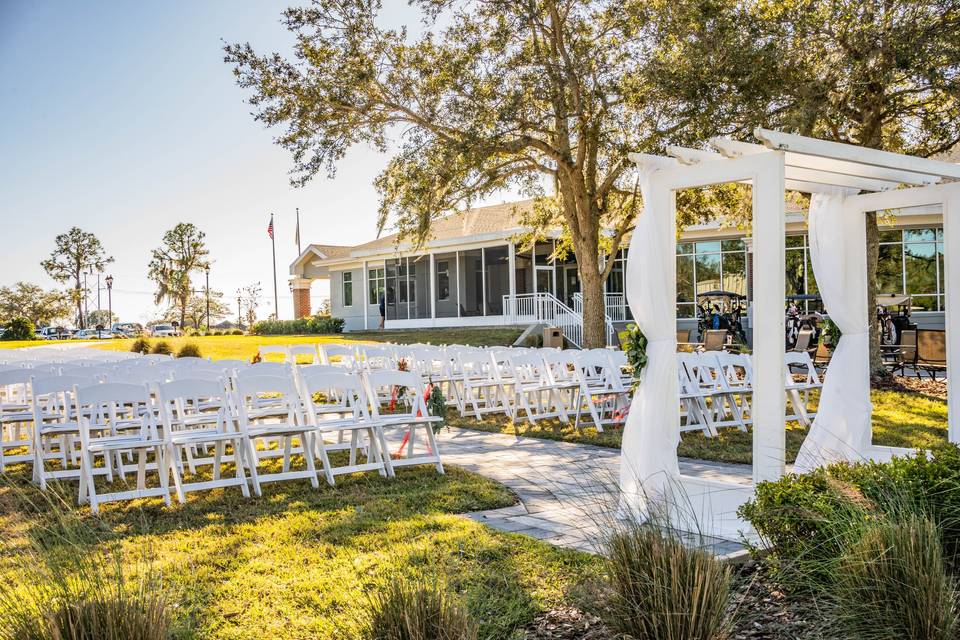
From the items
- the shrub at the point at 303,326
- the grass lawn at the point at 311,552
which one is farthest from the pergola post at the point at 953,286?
the shrub at the point at 303,326

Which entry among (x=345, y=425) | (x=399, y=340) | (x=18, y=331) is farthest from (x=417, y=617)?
(x=18, y=331)

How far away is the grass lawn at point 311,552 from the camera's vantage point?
389 centimetres

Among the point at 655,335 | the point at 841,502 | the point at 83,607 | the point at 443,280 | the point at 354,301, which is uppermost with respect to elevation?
the point at 443,280

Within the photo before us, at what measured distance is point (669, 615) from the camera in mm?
3125

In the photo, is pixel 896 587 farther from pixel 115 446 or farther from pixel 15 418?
pixel 15 418

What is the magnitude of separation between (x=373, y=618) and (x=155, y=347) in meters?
22.3

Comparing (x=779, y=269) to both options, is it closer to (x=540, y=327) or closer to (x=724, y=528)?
(x=724, y=528)

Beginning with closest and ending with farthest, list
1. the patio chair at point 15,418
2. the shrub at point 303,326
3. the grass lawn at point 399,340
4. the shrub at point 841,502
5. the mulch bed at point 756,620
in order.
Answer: the mulch bed at point 756,620
the shrub at point 841,502
the patio chair at point 15,418
the grass lawn at point 399,340
the shrub at point 303,326

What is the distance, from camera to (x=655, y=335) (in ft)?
21.5

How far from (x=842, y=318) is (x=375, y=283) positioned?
28.2m

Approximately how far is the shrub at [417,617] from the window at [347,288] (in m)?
33.9

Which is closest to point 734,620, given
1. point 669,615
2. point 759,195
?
point 669,615

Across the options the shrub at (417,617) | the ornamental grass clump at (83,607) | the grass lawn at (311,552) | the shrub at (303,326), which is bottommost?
the grass lawn at (311,552)

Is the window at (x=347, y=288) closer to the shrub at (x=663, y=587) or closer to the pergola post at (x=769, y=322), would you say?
the pergola post at (x=769, y=322)
